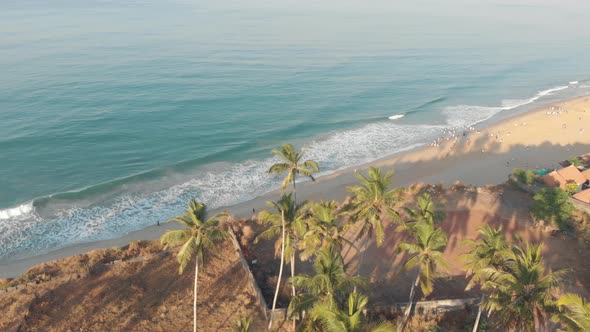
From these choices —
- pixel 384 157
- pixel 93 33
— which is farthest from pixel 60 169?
pixel 93 33

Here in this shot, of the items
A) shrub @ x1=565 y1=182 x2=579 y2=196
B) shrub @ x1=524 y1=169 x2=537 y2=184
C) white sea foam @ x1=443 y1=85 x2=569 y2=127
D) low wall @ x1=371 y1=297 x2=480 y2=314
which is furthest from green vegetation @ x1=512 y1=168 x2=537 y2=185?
white sea foam @ x1=443 y1=85 x2=569 y2=127

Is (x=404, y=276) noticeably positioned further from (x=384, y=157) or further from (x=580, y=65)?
(x=580, y=65)

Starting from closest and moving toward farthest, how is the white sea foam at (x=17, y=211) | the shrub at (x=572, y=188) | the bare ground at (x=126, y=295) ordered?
the bare ground at (x=126, y=295)
the shrub at (x=572, y=188)
the white sea foam at (x=17, y=211)

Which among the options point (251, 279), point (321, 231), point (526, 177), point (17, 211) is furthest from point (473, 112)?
point (17, 211)

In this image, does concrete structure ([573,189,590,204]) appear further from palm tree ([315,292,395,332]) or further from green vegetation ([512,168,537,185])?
palm tree ([315,292,395,332])

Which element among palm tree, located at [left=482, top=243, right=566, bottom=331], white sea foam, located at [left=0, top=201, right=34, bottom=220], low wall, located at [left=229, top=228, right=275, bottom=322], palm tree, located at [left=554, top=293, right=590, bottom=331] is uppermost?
palm tree, located at [left=554, top=293, right=590, bottom=331]

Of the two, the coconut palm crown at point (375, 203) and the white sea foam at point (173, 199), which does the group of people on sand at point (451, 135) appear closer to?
the white sea foam at point (173, 199)

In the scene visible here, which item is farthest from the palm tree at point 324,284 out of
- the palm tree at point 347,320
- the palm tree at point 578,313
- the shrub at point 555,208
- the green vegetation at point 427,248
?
the shrub at point 555,208
